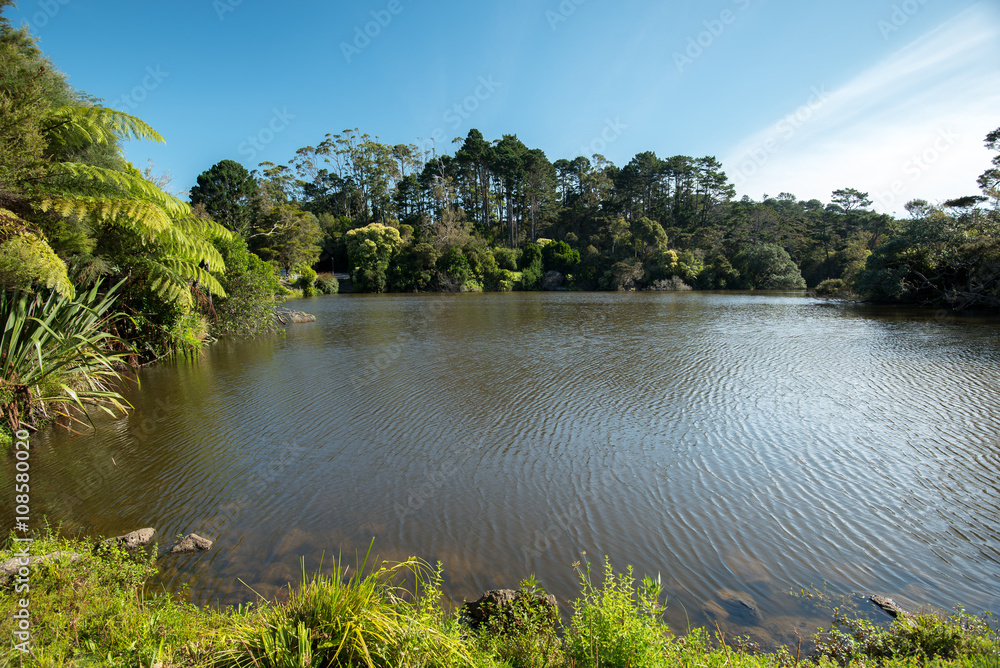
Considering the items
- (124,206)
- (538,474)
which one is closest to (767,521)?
(538,474)

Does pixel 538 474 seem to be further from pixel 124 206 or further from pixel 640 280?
pixel 640 280

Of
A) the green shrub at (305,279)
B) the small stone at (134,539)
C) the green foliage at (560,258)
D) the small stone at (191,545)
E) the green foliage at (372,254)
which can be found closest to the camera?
the small stone at (134,539)

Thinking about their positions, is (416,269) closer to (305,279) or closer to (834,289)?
(305,279)

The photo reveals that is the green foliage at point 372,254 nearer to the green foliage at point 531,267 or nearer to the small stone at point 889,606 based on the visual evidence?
the green foliage at point 531,267

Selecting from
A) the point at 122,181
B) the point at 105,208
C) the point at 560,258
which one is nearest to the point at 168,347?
the point at 122,181

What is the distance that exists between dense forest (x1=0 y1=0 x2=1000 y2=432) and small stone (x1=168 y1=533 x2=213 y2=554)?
4.15m

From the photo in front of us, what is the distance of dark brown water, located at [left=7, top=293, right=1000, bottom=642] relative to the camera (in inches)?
173

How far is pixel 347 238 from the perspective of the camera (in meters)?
55.4

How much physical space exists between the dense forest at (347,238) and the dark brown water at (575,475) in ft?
6.43

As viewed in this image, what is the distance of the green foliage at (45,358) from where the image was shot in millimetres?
6664

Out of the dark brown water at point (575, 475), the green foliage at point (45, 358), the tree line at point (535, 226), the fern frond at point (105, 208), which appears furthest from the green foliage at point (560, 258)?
the green foliage at point (45, 358)

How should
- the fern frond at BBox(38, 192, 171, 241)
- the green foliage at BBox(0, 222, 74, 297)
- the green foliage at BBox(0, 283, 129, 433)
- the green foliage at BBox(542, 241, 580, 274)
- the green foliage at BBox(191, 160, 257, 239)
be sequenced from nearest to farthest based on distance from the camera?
the green foliage at BBox(0, 222, 74, 297) < the green foliage at BBox(0, 283, 129, 433) < the fern frond at BBox(38, 192, 171, 241) < the green foliage at BBox(191, 160, 257, 239) < the green foliage at BBox(542, 241, 580, 274)

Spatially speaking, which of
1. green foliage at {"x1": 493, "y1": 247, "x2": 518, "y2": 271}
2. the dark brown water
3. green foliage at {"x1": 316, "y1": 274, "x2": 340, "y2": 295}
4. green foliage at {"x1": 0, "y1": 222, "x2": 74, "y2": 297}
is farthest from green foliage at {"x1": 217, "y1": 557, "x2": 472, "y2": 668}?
green foliage at {"x1": 493, "y1": 247, "x2": 518, "y2": 271}

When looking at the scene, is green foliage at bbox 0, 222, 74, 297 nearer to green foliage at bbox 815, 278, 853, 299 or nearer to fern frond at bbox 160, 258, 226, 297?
fern frond at bbox 160, 258, 226, 297
